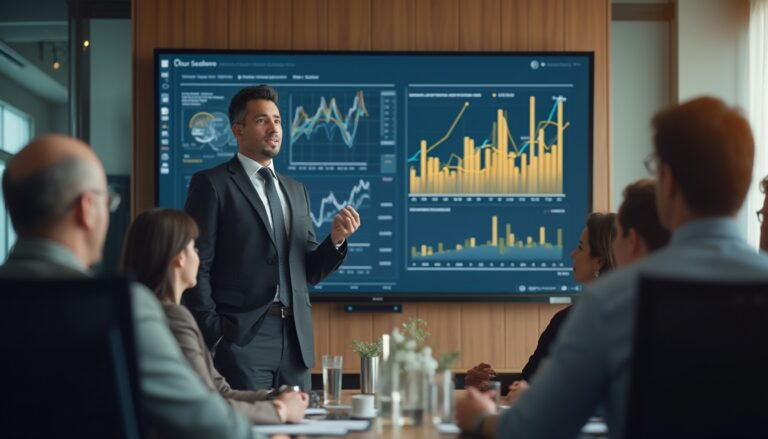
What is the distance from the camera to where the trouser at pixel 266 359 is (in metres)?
4.30

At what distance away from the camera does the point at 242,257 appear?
14.4 feet

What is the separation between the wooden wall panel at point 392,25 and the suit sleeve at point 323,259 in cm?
164

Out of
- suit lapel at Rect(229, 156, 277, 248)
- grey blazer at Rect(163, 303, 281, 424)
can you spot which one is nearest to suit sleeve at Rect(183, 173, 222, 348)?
suit lapel at Rect(229, 156, 277, 248)

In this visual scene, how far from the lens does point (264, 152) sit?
14.8 feet

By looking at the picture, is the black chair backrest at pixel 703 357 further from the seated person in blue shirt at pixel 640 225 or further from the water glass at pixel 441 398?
the water glass at pixel 441 398

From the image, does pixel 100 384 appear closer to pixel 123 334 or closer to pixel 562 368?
pixel 123 334

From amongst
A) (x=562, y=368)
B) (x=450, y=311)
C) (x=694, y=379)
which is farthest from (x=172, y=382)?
(x=450, y=311)

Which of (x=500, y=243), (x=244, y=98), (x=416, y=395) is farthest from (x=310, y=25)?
(x=416, y=395)

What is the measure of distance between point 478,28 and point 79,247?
161 inches

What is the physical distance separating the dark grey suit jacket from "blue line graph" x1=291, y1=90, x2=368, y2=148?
1.30 meters

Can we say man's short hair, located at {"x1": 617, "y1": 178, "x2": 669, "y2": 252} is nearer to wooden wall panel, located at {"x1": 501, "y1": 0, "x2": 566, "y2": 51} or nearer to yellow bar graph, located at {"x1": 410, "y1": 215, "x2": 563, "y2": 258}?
yellow bar graph, located at {"x1": 410, "y1": 215, "x2": 563, "y2": 258}

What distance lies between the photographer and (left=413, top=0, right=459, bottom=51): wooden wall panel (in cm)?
585

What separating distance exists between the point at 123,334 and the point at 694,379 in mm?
946

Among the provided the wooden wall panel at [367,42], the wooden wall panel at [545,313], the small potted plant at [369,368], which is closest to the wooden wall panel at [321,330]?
the wooden wall panel at [367,42]
